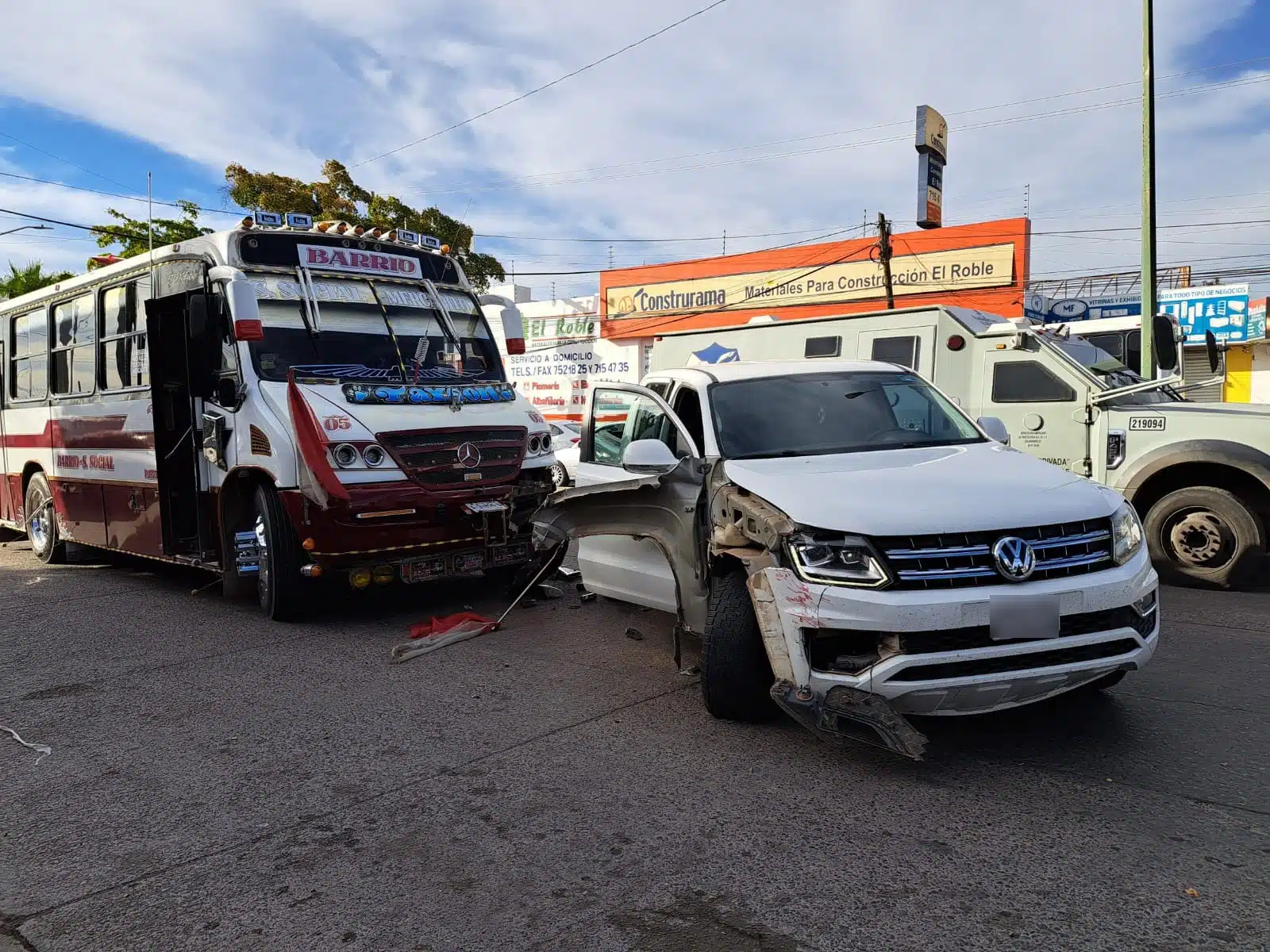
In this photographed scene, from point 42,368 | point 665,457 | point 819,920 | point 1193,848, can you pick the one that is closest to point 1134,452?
point 665,457

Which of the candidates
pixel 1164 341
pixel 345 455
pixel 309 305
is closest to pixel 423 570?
pixel 345 455

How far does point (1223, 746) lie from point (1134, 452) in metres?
4.62

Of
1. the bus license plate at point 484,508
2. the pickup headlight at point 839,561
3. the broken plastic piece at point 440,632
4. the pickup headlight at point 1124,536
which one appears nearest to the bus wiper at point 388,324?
the bus license plate at point 484,508

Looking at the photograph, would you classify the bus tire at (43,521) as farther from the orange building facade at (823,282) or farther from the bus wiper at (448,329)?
the orange building facade at (823,282)

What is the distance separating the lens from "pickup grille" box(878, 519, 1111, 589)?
3.82m

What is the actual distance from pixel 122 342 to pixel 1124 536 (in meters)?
8.10

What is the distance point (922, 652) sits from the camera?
377 cm

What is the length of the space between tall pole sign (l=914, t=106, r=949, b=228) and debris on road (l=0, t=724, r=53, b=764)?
25.0 meters

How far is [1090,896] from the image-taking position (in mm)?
2961

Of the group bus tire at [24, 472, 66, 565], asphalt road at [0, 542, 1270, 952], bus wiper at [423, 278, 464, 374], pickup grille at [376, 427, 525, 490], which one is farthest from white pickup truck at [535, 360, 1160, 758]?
bus tire at [24, 472, 66, 565]

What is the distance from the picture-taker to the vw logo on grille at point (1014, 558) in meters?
3.82

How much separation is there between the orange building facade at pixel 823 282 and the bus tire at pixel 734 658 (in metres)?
18.6

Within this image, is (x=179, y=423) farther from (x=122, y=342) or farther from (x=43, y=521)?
(x=43, y=521)

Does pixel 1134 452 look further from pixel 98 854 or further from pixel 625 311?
pixel 625 311
